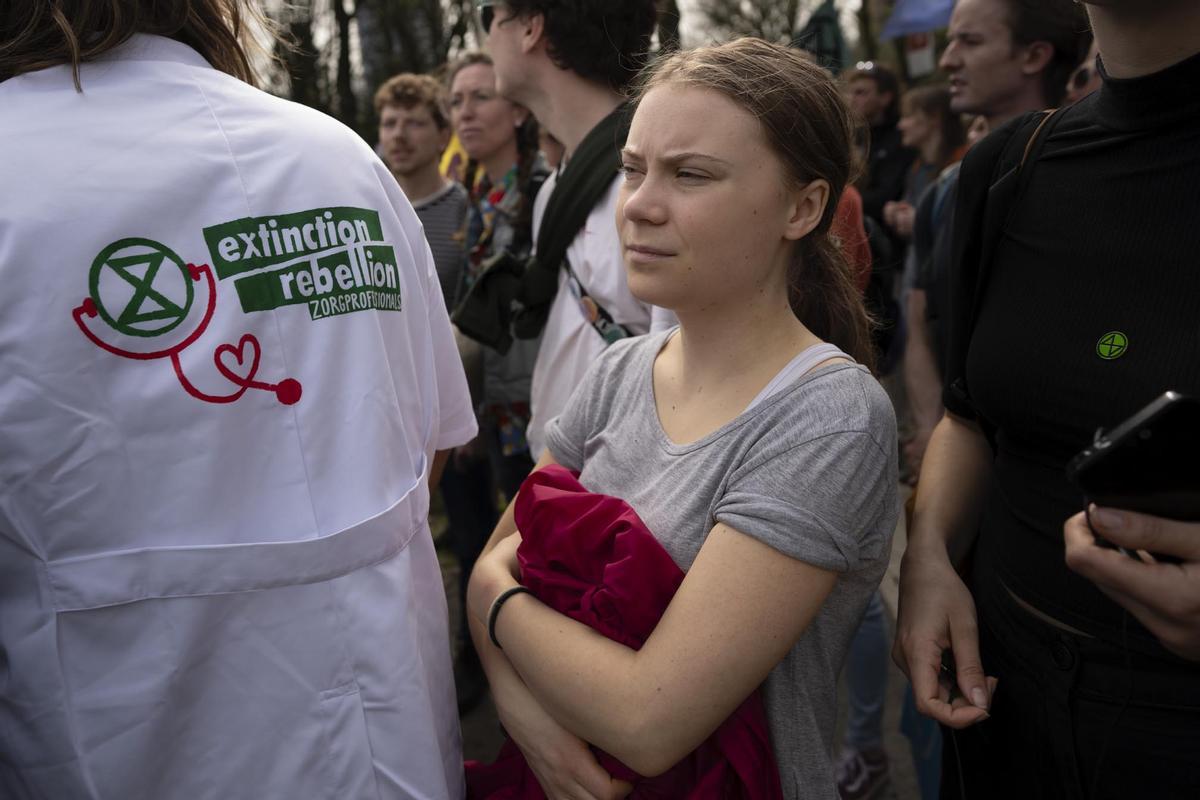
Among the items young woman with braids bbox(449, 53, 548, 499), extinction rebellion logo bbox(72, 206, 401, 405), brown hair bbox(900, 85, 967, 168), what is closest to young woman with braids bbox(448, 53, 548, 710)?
young woman with braids bbox(449, 53, 548, 499)

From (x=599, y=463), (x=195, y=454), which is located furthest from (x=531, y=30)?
(x=195, y=454)

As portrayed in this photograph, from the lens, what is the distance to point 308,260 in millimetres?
1364

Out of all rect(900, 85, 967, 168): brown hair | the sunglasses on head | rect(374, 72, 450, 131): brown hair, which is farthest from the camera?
rect(900, 85, 967, 168): brown hair

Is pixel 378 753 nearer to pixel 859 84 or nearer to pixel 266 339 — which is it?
pixel 266 339

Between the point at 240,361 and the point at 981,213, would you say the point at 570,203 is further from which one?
the point at 240,361

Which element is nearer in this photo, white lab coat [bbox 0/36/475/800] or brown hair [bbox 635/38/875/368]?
white lab coat [bbox 0/36/475/800]

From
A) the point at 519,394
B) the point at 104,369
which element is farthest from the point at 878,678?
the point at 104,369

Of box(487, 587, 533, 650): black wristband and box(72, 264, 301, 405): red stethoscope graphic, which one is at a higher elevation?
box(72, 264, 301, 405): red stethoscope graphic

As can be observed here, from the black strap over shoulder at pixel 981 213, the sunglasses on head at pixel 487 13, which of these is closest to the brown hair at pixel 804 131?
the black strap over shoulder at pixel 981 213

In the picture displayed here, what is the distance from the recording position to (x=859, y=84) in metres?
6.97

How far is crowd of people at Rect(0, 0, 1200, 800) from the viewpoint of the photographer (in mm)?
1228

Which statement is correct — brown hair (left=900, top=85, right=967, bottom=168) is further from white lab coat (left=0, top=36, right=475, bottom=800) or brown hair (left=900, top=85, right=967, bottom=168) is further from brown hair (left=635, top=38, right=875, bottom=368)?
white lab coat (left=0, top=36, right=475, bottom=800)

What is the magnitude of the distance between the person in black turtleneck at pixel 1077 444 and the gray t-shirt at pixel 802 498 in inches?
6.8

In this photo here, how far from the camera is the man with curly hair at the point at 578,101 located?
240 cm
